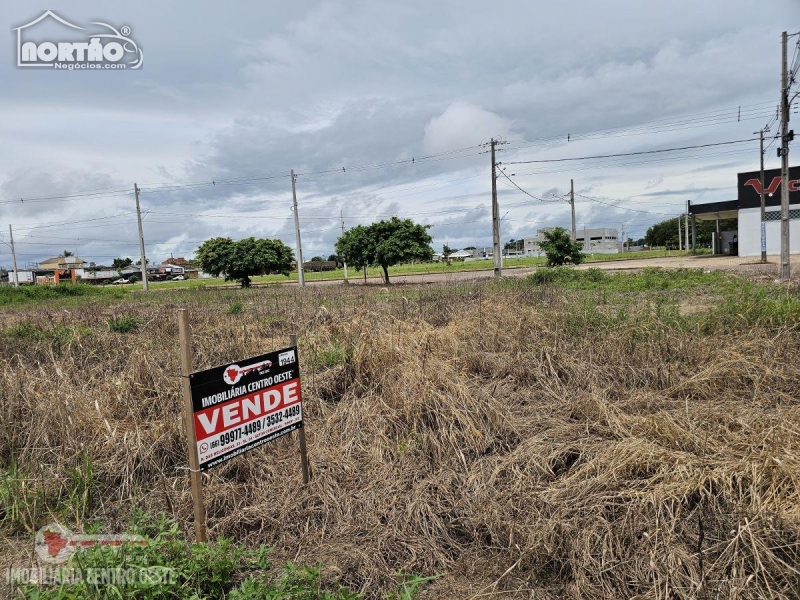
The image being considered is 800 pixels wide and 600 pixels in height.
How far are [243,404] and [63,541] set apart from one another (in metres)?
1.36

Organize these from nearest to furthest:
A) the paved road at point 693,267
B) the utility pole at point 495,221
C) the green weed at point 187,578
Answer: the green weed at point 187,578
the paved road at point 693,267
the utility pole at point 495,221

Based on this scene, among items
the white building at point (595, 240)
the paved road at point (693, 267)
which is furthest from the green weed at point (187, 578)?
the white building at point (595, 240)

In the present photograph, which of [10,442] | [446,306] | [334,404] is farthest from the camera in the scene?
[446,306]

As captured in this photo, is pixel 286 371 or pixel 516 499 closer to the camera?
pixel 516 499

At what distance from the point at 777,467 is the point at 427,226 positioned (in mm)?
25023

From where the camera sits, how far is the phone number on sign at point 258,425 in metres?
2.96

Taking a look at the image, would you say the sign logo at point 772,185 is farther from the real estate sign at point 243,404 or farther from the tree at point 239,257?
the real estate sign at point 243,404

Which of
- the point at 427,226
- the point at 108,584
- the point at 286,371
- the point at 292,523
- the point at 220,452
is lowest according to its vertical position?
the point at 292,523

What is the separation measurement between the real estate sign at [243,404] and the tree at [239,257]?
32430 mm

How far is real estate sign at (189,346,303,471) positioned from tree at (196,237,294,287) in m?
32.4

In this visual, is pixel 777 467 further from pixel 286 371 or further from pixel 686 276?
pixel 686 276

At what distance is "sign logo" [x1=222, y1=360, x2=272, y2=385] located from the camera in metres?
2.95

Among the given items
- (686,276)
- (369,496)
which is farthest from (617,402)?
(686,276)

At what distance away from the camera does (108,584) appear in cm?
229
